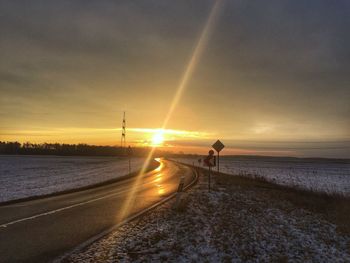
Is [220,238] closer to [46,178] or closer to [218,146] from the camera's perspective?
[218,146]

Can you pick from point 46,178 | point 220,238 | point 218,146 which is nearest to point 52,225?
point 220,238

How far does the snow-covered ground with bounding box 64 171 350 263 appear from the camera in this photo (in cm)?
885

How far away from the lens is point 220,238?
1083cm

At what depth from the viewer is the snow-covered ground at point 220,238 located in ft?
29.0

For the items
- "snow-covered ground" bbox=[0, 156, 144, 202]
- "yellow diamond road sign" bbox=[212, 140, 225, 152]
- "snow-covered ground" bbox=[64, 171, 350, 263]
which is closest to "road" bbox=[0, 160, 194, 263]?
"snow-covered ground" bbox=[64, 171, 350, 263]

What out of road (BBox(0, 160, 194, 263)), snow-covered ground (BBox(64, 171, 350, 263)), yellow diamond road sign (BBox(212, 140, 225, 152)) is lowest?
snow-covered ground (BBox(64, 171, 350, 263))

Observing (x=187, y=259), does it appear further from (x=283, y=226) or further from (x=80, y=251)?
(x=283, y=226)

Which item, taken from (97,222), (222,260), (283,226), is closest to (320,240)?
(283,226)

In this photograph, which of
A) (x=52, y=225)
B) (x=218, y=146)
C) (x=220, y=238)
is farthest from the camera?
(x=218, y=146)

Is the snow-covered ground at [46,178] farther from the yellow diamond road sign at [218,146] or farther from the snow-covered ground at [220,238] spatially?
the snow-covered ground at [220,238]

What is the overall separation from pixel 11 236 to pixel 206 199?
398 inches

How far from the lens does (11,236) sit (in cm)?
988

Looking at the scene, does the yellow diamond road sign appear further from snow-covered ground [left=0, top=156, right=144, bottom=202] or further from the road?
snow-covered ground [left=0, top=156, right=144, bottom=202]

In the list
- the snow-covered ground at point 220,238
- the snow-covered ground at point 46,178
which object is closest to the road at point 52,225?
the snow-covered ground at point 220,238
